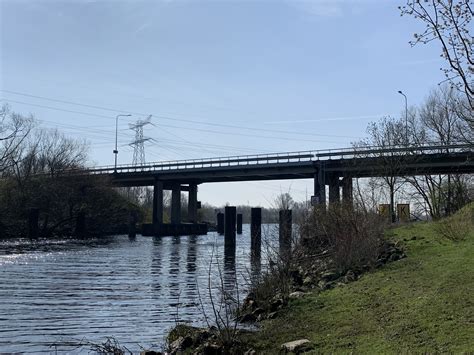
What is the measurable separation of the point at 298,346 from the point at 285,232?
911 cm

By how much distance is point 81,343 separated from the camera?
12422 millimetres

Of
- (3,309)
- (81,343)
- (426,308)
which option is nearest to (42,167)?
(3,309)

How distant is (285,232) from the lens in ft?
59.0

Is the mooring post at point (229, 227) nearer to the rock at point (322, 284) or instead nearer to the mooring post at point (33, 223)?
the mooring post at point (33, 223)

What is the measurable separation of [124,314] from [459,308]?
10302 mm

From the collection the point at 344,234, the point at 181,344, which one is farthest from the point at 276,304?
the point at 344,234

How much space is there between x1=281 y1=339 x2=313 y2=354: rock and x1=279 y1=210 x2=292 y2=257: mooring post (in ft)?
24.6

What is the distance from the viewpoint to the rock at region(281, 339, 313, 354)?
8828 millimetres

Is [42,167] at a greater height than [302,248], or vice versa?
[42,167]

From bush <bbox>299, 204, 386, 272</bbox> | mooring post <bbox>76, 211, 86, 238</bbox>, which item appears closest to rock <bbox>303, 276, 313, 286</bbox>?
bush <bbox>299, 204, 386, 272</bbox>

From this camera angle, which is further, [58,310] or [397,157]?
[397,157]

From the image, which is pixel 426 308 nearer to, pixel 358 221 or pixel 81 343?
pixel 81 343

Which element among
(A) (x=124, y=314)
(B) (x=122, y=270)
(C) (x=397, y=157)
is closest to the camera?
(A) (x=124, y=314)

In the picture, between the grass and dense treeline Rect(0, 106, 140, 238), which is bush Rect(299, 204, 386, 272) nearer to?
the grass
